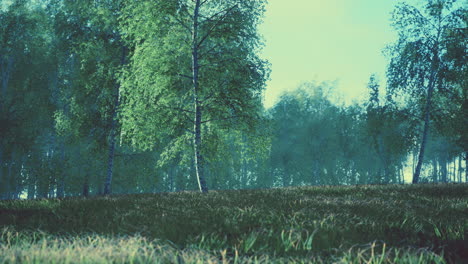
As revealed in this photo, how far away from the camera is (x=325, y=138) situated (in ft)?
178

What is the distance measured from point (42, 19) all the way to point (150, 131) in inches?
786

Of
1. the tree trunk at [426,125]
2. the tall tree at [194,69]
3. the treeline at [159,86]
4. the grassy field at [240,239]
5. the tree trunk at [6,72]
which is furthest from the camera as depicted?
the tree trunk at [6,72]

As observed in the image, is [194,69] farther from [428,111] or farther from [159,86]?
[428,111]

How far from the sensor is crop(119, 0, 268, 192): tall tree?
13242mm

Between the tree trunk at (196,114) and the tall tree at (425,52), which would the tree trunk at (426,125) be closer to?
the tall tree at (425,52)

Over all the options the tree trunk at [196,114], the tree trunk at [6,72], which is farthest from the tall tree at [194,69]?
the tree trunk at [6,72]

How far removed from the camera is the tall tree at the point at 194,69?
13.2m

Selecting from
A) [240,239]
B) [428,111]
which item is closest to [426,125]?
[428,111]

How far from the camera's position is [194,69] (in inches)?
543

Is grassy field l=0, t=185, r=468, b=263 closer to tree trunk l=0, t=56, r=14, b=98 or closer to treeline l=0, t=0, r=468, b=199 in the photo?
treeline l=0, t=0, r=468, b=199

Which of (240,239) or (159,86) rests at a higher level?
(159,86)

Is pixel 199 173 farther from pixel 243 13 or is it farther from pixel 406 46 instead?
pixel 406 46

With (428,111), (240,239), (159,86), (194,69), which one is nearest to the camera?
(240,239)

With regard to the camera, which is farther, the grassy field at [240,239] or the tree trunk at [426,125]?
the tree trunk at [426,125]
